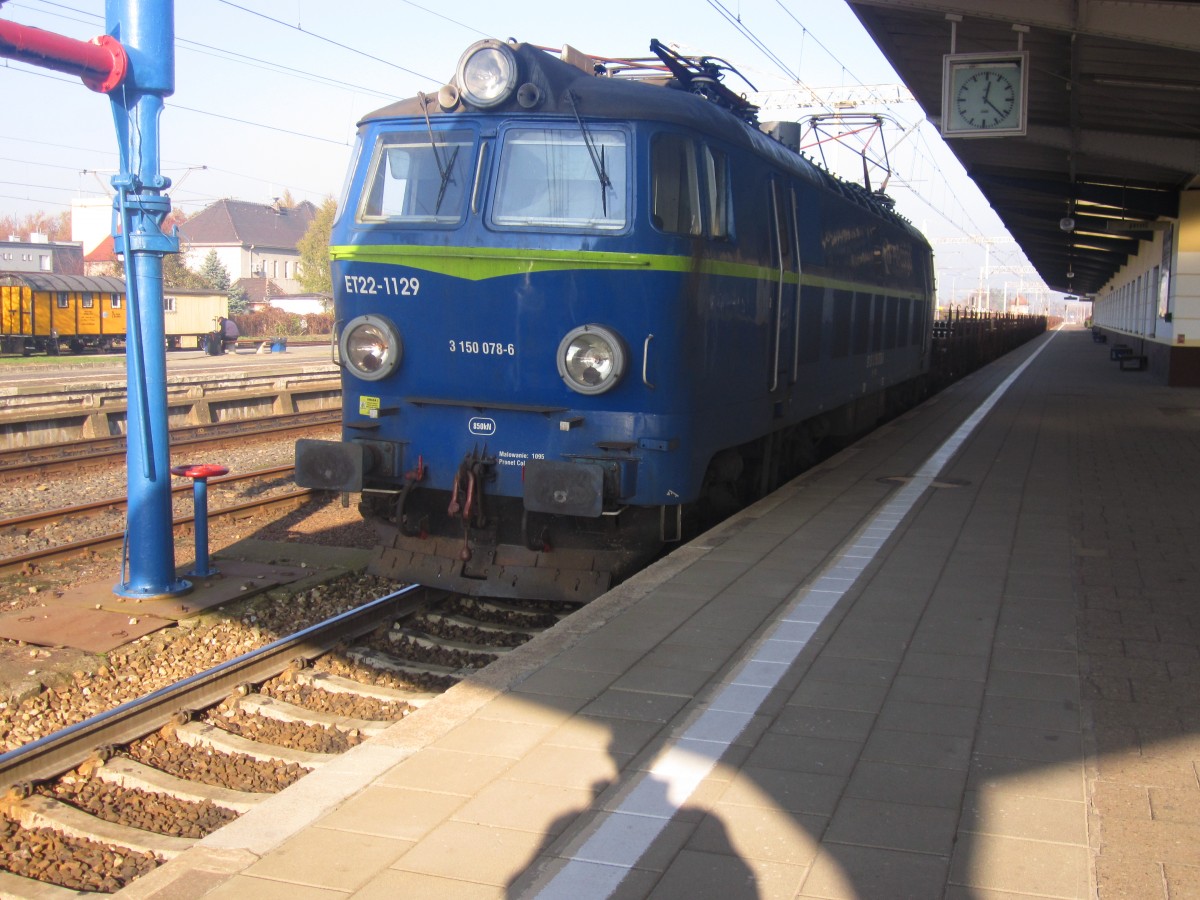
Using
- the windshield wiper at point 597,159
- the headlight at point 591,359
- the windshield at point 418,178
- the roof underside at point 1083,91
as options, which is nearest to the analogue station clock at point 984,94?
the roof underside at point 1083,91

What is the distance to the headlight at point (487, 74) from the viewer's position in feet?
22.0

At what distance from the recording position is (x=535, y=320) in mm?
6699

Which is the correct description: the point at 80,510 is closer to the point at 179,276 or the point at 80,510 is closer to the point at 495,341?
the point at 495,341

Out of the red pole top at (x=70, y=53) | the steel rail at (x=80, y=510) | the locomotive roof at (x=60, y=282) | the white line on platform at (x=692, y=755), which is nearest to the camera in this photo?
the white line on platform at (x=692, y=755)

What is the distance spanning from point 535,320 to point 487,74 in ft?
4.93

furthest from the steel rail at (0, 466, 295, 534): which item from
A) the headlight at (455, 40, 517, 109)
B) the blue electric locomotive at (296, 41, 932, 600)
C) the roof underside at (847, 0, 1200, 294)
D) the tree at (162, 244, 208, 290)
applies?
the tree at (162, 244, 208, 290)

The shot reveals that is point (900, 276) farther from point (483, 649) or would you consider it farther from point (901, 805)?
point (901, 805)

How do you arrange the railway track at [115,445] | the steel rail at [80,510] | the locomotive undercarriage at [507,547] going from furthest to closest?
the railway track at [115,445]
the steel rail at [80,510]
the locomotive undercarriage at [507,547]

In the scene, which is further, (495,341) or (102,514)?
(102,514)

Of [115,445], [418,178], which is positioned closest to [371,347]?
[418,178]

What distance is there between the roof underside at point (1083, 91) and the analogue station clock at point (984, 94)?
0.45 metres

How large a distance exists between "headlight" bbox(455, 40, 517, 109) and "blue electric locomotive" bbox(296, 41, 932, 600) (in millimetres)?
12

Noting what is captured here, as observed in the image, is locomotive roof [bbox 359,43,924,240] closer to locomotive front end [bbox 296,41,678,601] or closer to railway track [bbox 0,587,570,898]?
locomotive front end [bbox 296,41,678,601]

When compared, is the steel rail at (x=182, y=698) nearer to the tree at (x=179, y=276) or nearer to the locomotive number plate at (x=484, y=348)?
the locomotive number plate at (x=484, y=348)
